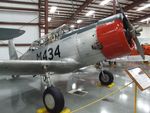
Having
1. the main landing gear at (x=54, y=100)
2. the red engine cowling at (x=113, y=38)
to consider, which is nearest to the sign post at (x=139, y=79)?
the red engine cowling at (x=113, y=38)

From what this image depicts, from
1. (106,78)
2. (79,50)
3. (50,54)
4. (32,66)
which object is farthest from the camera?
(106,78)

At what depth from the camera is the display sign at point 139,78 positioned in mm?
2509

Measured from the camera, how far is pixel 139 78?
2.60 meters

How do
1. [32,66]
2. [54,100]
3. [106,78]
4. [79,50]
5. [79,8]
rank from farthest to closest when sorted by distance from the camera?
[79,8] → [106,78] → [79,50] → [32,66] → [54,100]

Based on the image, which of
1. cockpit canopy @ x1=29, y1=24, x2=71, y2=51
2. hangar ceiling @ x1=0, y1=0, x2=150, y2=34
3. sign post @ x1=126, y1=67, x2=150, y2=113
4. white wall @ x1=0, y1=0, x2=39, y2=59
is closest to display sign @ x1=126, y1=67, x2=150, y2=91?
sign post @ x1=126, y1=67, x2=150, y2=113

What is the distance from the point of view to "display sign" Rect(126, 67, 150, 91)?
2.51m

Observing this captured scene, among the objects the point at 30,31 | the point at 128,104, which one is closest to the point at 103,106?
the point at 128,104

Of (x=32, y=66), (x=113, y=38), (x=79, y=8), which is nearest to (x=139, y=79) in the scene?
(x=113, y=38)

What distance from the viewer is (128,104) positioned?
11.2 feet

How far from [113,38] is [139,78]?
109cm

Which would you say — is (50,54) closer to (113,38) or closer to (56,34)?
(56,34)

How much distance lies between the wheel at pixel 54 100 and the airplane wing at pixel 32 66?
0.55 m

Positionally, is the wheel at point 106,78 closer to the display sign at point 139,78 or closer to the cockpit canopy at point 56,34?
the cockpit canopy at point 56,34

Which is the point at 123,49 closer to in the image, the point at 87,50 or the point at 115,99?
the point at 87,50
